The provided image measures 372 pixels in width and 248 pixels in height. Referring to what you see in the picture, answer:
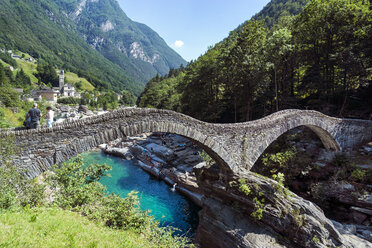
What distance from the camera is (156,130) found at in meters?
8.41

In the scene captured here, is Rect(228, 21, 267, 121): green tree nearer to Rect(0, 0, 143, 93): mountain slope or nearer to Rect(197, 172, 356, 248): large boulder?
Rect(197, 172, 356, 248): large boulder

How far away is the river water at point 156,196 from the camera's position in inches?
615

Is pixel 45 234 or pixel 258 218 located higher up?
pixel 258 218

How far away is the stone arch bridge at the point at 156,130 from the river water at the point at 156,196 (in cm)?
696

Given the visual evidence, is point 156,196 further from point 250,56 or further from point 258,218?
point 250,56

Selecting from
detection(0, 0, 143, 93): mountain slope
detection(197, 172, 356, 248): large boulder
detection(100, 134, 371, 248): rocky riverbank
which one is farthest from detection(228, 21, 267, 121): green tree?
detection(0, 0, 143, 93): mountain slope

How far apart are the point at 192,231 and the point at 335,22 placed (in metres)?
26.7

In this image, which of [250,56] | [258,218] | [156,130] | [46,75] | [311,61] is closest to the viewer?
[156,130]

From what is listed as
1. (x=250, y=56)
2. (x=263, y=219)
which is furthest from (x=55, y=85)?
(x=263, y=219)

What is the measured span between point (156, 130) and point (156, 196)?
45.0 feet

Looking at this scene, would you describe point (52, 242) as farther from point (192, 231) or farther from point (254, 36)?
point (254, 36)

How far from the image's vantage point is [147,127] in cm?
810

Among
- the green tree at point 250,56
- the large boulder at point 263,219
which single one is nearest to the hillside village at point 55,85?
the green tree at point 250,56

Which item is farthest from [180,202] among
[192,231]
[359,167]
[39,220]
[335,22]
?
[335,22]
